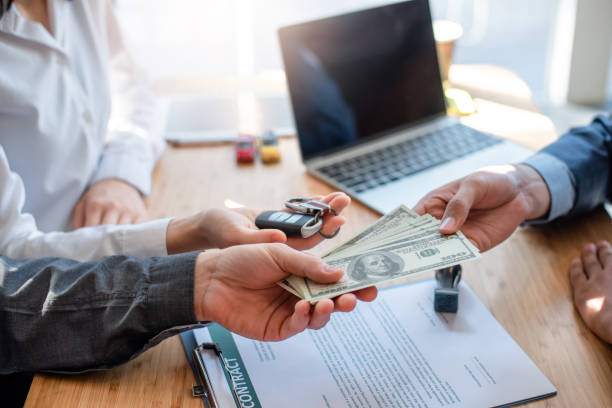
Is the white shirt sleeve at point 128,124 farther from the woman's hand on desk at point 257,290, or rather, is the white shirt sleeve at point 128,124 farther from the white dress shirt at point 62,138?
the woman's hand on desk at point 257,290

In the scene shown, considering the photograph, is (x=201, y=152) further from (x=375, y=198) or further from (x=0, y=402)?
(x=0, y=402)

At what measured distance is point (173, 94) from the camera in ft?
5.51

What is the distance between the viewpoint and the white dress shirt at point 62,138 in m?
0.93

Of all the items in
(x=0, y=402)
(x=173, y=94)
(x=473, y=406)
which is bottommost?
(x=0, y=402)

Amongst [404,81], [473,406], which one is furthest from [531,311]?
[404,81]

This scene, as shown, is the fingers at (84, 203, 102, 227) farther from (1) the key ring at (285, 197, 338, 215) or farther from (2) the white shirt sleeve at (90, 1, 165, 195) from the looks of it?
(1) the key ring at (285, 197, 338, 215)

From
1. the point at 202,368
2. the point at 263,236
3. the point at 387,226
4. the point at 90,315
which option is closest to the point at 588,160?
the point at 387,226

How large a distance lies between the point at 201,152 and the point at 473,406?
0.98 metres

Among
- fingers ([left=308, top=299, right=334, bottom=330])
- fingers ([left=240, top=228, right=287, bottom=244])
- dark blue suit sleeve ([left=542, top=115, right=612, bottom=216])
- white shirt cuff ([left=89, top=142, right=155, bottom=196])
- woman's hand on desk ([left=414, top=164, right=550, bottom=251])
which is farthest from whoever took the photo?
white shirt cuff ([left=89, top=142, right=155, bottom=196])

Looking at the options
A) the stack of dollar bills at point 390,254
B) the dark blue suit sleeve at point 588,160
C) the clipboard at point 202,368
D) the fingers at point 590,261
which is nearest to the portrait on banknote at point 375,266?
the stack of dollar bills at point 390,254

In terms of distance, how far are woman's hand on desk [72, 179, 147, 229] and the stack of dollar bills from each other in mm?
485

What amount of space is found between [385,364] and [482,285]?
263 millimetres

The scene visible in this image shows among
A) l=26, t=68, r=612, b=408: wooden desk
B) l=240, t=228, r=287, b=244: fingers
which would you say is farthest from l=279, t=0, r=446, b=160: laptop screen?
l=240, t=228, r=287, b=244: fingers

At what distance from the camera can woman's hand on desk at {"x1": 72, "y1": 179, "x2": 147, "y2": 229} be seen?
108 cm
